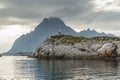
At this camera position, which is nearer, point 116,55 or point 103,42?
point 116,55

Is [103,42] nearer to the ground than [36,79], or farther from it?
farther from it

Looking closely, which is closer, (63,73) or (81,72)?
(63,73)

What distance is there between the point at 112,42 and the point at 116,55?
41.7 feet

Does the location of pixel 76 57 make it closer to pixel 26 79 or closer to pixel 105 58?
pixel 105 58

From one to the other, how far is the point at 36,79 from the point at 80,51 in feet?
417

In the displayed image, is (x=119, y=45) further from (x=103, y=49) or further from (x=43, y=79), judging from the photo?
(x=43, y=79)

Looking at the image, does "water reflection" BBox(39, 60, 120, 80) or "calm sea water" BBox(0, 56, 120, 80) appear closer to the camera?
"calm sea water" BBox(0, 56, 120, 80)

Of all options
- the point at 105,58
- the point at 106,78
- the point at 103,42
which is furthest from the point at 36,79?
the point at 103,42

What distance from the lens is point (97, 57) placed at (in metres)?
190

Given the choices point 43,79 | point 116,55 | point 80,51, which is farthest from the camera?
point 80,51

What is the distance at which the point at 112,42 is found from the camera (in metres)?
196

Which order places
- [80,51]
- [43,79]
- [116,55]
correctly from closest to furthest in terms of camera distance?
[43,79]
[116,55]
[80,51]

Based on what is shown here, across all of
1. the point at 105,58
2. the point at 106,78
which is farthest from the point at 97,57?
the point at 106,78

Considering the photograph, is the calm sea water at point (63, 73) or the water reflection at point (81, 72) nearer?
the calm sea water at point (63, 73)
